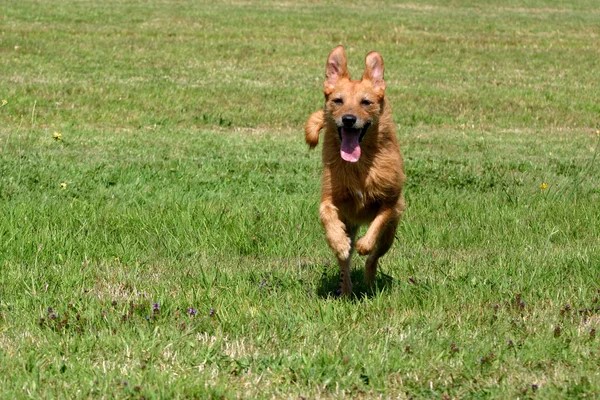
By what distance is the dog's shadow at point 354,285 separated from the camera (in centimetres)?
623

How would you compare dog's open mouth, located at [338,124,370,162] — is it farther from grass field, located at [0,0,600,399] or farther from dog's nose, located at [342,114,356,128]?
grass field, located at [0,0,600,399]

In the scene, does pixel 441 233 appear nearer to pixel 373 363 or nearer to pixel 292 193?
pixel 292 193

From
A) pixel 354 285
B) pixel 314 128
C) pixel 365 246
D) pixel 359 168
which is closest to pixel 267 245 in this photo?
pixel 354 285

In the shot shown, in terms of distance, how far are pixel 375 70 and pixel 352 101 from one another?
353 millimetres

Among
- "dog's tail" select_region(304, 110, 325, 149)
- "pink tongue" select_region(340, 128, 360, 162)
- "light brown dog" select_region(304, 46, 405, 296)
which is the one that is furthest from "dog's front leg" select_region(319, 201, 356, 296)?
"dog's tail" select_region(304, 110, 325, 149)

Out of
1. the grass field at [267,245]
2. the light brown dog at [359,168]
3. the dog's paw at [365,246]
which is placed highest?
the light brown dog at [359,168]

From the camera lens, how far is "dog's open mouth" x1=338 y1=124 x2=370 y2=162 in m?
6.22

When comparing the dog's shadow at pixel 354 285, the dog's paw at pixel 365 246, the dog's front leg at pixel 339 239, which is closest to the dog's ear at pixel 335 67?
the dog's front leg at pixel 339 239

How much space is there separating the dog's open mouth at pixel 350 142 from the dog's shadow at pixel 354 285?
764 mm

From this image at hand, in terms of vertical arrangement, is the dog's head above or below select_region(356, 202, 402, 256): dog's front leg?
above

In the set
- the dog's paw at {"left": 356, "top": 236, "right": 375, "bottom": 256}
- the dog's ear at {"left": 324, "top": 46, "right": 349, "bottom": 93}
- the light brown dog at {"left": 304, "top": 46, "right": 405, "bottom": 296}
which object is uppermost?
the dog's ear at {"left": 324, "top": 46, "right": 349, "bottom": 93}

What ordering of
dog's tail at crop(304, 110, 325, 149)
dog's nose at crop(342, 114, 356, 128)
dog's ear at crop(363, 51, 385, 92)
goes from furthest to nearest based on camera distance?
dog's tail at crop(304, 110, 325, 149)
dog's ear at crop(363, 51, 385, 92)
dog's nose at crop(342, 114, 356, 128)

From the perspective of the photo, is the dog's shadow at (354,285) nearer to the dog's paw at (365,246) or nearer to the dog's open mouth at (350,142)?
the dog's paw at (365,246)

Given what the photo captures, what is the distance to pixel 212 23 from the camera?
27.4 meters
